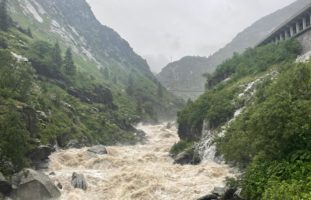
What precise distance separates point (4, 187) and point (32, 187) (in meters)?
2.71

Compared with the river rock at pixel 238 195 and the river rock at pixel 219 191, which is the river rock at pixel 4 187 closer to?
the river rock at pixel 219 191

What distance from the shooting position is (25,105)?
69.0 meters

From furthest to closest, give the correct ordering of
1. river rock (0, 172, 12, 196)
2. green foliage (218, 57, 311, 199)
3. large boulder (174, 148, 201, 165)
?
large boulder (174, 148, 201, 165), river rock (0, 172, 12, 196), green foliage (218, 57, 311, 199)

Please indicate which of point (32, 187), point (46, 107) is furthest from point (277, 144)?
point (46, 107)

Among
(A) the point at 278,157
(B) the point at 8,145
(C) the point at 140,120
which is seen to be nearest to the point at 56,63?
(C) the point at 140,120

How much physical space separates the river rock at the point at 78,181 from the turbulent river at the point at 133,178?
564 mm

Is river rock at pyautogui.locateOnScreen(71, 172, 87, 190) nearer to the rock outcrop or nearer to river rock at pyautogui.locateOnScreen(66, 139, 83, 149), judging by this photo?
the rock outcrop

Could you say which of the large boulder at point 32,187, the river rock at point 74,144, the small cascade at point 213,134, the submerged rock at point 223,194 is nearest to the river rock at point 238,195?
the submerged rock at point 223,194

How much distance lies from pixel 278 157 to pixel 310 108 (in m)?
4.90

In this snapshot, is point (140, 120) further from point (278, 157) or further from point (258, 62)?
point (278, 157)

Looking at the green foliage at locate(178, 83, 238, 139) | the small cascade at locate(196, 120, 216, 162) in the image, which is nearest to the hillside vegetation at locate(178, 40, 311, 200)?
the small cascade at locate(196, 120, 216, 162)

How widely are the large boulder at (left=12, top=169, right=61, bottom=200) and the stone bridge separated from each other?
189 feet

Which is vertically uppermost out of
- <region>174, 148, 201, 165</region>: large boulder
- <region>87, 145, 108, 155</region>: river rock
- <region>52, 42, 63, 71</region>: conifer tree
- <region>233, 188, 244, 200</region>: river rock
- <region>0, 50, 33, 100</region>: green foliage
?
<region>52, 42, 63, 71</region>: conifer tree

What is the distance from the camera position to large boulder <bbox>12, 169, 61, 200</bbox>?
4603 cm
